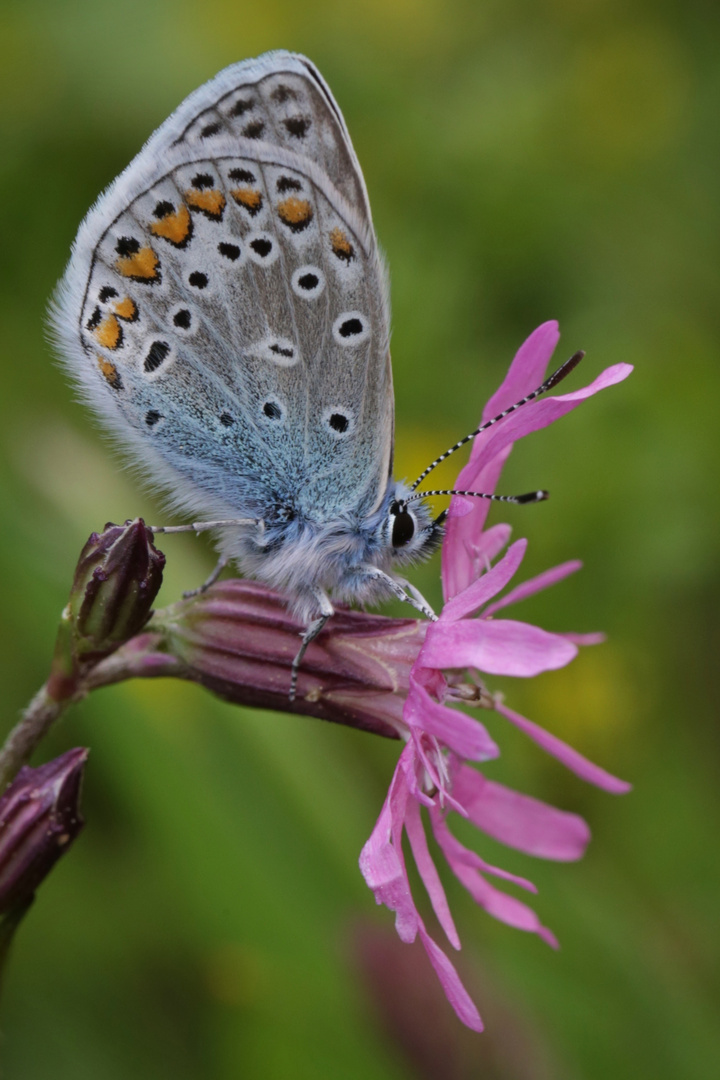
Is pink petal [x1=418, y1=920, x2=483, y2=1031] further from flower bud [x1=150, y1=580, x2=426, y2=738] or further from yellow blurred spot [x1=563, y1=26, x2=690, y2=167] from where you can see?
yellow blurred spot [x1=563, y1=26, x2=690, y2=167]

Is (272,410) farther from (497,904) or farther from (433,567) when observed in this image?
(433,567)

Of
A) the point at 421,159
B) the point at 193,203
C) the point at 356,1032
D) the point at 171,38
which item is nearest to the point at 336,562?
the point at 193,203

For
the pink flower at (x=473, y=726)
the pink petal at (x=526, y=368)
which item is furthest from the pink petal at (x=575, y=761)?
the pink petal at (x=526, y=368)

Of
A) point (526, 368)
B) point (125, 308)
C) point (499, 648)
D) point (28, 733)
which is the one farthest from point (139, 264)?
point (499, 648)

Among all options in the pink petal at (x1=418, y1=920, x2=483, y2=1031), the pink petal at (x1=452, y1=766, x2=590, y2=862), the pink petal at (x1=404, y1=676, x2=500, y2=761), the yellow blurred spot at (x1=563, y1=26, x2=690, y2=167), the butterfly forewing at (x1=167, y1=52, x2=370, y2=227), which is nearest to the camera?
the pink petal at (x1=404, y1=676, x2=500, y2=761)

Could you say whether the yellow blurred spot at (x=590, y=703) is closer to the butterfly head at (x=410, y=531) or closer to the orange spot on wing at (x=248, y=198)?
the butterfly head at (x=410, y=531)

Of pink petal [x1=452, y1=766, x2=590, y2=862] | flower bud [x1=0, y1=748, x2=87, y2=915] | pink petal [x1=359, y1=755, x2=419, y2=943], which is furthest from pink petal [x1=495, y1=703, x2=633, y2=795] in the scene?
flower bud [x1=0, y1=748, x2=87, y2=915]

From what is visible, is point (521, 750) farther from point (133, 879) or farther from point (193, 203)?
point (193, 203)
